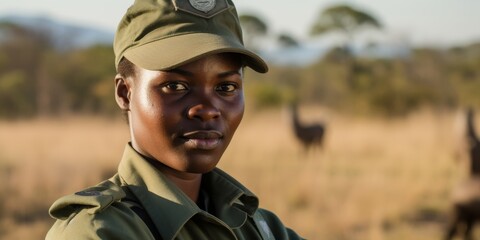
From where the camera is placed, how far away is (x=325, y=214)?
799 centimetres

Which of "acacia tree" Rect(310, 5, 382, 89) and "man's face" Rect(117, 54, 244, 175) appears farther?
"acacia tree" Rect(310, 5, 382, 89)

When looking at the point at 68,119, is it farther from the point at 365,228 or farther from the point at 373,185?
the point at 365,228

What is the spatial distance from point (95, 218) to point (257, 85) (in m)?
23.5

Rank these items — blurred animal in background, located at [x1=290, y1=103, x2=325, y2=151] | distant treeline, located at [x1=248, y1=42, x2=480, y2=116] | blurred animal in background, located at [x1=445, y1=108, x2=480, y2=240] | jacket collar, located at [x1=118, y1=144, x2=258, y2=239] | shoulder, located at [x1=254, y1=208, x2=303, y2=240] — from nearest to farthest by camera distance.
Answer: jacket collar, located at [x1=118, y1=144, x2=258, y2=239]
shoulder, located at [x1=254, y1=208, x2=303, y2=240]
blurred animal in background, located at [x1=445, y1=108, x2=480, y2=240]
blurred animal in background, located at [x1=290, y1=103, x2=325, y2=151]
distant treeline, located at [x1=248, y1=42, x2=480, y2=116]

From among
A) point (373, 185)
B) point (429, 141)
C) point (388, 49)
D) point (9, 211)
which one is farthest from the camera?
point (388, 49)

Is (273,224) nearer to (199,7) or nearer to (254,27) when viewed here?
(199,7)

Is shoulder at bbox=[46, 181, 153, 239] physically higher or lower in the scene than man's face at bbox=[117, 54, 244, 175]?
lower

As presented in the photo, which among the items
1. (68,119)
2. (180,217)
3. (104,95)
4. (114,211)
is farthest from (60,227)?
(104,95)

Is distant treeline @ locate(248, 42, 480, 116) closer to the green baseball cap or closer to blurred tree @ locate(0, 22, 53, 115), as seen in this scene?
blurred tree @ locate(0, 22, 53, 115)

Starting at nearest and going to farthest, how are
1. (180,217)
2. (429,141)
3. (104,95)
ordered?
1. (180,217)
2. (429,141)
3. (104,95)

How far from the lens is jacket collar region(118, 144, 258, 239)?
4.70 feet

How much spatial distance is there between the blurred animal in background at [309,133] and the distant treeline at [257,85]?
179 inches

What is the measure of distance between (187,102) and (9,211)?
6283 mm

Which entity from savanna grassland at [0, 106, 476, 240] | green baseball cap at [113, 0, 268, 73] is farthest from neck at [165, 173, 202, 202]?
savanna grassland at [0, 106, 476, 240]
